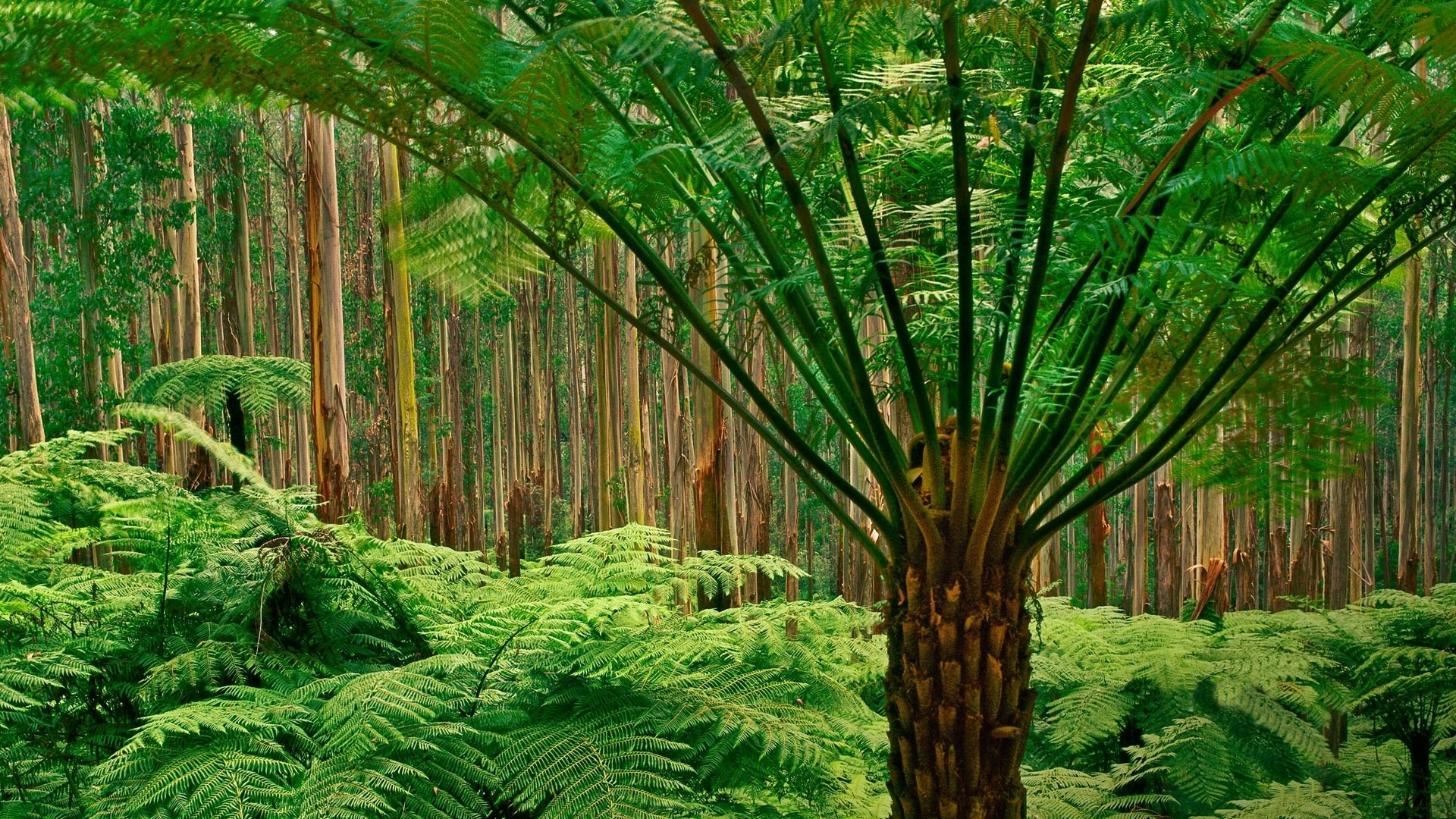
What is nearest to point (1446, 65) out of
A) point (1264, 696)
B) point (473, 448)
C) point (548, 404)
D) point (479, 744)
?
point (1264, 696)

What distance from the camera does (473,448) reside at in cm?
2155

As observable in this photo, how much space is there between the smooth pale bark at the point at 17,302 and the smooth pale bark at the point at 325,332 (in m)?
1.51

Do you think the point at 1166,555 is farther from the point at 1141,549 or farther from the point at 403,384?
the point at 403,384

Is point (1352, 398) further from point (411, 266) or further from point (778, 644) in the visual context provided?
point (411, 266)

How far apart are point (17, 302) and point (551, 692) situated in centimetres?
622

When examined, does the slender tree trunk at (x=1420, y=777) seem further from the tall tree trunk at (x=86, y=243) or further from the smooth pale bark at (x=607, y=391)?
the smooth pale bark at (x=607, y=391)

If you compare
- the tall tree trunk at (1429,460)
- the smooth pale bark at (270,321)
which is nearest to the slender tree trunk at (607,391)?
the smooth pale bark at (270,321)

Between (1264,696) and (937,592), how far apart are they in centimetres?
103

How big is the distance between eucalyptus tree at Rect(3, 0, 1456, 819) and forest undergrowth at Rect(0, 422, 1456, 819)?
426 mm

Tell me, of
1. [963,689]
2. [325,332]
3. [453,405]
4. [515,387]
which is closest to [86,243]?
[325,332]

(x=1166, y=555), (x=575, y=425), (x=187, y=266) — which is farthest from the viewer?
Result: (x=575, y=425)

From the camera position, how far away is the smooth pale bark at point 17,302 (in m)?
5.98

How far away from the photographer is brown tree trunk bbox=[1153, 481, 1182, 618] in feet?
37.4

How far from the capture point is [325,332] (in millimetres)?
7070
